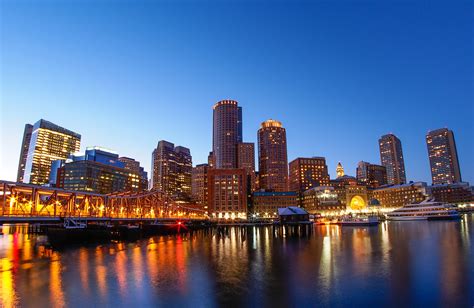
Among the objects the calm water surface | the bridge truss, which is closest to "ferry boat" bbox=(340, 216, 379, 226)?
the bridge truss

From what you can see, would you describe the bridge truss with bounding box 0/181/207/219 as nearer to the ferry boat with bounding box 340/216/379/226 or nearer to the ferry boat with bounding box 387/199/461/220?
the ferry boat with bounding box 340/216/379/226

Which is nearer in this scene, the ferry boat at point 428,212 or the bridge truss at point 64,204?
the bridge truss at point 64,204

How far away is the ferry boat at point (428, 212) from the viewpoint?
503ft

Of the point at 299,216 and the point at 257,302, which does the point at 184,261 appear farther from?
the point at 299,216

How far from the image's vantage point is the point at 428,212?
160 meters

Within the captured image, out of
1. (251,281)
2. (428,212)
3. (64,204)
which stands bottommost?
(251,281)

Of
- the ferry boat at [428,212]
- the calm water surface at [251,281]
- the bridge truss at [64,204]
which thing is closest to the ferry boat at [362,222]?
the ferry boat at [428,212]

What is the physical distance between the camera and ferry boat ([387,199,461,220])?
15338 centimetres

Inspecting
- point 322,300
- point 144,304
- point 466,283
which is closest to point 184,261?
point 144,304

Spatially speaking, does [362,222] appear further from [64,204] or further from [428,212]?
[64,204]

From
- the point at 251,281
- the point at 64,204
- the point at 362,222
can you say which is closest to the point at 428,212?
the point at 362,222

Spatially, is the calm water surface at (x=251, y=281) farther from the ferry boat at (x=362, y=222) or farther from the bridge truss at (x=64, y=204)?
the ferry boat at (x=362, y=222)

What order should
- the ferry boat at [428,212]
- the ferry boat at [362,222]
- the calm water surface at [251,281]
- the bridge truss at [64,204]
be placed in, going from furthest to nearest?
the ferry boat at [428,212] → the ferry boat at [362,222] → the bridge truss at [64,204] → the calm water surface at [251,281]

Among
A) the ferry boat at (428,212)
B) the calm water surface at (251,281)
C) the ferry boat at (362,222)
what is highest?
the ferry boat at (428,212)
